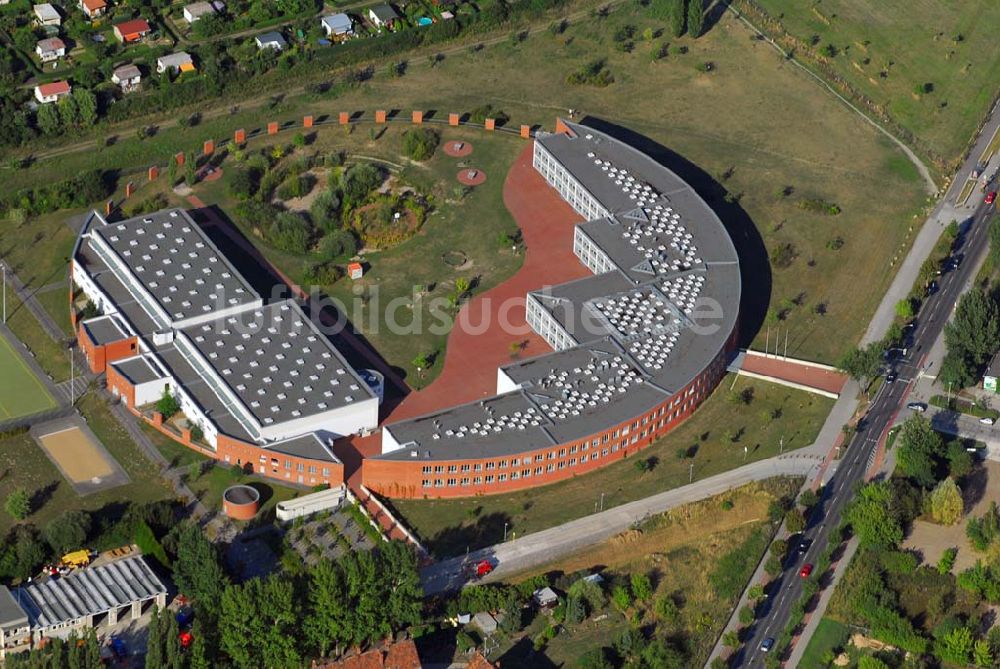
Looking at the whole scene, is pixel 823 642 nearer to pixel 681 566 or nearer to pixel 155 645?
pixel 681 566

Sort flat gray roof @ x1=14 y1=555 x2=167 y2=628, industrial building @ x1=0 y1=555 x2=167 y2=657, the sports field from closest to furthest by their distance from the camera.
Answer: industrial building @ x1=0 y1=555 x2=167 y2=657 < flat gray roof @ x1=14 y1=555 x2=167 y2=628 < the sports field

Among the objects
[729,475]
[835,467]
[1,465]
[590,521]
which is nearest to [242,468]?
[1,465]

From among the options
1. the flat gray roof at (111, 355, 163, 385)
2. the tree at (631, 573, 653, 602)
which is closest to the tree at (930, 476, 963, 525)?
the tree at (631, 573, 653, 602)

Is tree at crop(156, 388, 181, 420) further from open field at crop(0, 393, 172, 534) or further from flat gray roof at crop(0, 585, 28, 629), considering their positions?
flat gray roof at crop(0, 585, 28, 629)

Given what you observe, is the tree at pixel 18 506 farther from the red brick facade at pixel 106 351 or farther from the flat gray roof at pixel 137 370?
the red brick facade at pixel 106 351

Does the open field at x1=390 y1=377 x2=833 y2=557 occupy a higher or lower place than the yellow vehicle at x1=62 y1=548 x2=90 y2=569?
higher

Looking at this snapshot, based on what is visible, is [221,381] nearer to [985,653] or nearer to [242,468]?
[242,468]

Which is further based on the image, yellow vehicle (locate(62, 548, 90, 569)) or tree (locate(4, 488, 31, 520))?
tree (locate(4, 488, 31, 520))
